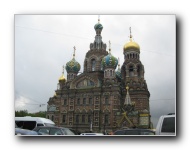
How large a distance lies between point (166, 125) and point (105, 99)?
37.4 feet

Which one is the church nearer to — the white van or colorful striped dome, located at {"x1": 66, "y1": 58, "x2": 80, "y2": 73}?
colorful striped dome, located at {"x1": 66, "y1": 58, "x2": 80, "y2": 73}

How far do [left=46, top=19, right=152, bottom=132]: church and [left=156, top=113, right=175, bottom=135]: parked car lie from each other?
356 inches

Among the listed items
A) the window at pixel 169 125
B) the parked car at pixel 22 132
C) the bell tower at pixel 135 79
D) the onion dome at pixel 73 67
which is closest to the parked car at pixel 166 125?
the window at pixel 169 125

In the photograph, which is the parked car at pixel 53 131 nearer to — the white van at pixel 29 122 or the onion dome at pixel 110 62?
the white van at pixel 29 122

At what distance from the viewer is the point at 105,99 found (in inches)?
698

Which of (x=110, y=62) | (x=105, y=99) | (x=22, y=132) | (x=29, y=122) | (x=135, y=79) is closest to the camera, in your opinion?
(x=22, y=132)

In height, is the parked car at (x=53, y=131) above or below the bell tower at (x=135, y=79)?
below

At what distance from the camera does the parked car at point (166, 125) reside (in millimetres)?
6320

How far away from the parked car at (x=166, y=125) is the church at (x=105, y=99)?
356 inches

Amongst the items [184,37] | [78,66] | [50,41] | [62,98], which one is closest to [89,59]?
[78,66]

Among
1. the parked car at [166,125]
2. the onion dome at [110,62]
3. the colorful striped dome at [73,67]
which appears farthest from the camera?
the colorful striped dome at [73,67]

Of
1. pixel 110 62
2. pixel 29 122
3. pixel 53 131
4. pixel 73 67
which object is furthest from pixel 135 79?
pixel 53 131

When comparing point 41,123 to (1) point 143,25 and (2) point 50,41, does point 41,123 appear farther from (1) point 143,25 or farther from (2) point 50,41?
(1) point 143,25

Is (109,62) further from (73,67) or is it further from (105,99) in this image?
(73,67)
